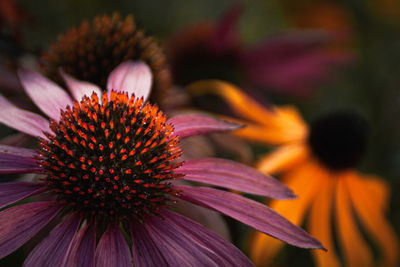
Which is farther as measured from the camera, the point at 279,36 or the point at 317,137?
the point at 279,36

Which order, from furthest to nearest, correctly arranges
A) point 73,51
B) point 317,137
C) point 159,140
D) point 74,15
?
point 74,15
point 317,137
point 73,51
point 159,140

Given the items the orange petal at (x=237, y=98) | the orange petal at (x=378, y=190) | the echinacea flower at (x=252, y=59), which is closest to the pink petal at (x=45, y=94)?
the orange petal at (x=237, y=98)

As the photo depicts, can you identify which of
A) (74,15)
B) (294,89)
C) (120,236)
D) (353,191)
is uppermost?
(74,15)

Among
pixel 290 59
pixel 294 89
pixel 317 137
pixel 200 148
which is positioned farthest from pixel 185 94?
pixel 294 89

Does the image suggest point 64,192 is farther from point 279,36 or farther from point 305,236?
point 279,36

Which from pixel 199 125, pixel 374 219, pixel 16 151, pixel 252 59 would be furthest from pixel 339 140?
pixel 16 151

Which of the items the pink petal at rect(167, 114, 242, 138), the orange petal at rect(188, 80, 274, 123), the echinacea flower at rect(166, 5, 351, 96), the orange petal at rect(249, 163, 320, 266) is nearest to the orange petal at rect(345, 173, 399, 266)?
the orange petal at rect(249, 163, 320, 266)
